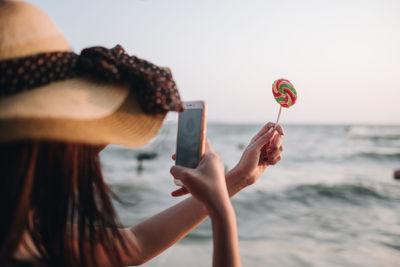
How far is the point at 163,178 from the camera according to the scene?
1234 cm

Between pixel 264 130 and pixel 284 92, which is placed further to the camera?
pixel 284 92

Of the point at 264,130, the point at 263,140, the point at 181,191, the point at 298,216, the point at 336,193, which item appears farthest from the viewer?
the point at 336,193

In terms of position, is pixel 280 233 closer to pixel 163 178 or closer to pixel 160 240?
pixel 160 240

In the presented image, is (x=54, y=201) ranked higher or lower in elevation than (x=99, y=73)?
lower

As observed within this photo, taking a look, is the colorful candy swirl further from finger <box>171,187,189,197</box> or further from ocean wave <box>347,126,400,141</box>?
ocean wave <box>347,126,400,141</box>

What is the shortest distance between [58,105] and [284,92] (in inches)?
70.1

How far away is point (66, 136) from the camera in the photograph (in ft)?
3.02

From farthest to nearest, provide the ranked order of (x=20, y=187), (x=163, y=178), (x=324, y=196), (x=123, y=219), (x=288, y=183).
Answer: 1. (x=163, y=178)
2. (x=288, y=183)
3. (x=324, y=196)
4. (x=123, y=219)
5. (x=20, y=187)

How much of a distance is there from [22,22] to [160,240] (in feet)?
3.44

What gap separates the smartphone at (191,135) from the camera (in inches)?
54.3

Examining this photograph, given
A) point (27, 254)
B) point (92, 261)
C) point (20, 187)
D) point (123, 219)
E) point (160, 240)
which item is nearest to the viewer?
point (20, 187)

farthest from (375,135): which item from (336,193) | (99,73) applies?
(99,73)

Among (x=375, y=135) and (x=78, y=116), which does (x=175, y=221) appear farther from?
(x=375, y=135)

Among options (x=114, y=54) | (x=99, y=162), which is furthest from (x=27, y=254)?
(x=114, y=54)
